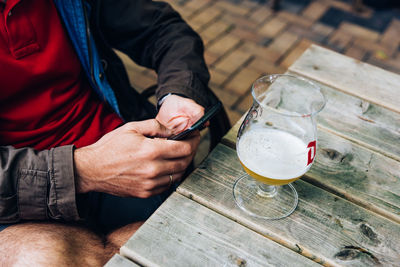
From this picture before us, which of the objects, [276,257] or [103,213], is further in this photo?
[103,213]

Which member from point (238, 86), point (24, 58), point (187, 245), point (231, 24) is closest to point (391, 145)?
point (187, 245)

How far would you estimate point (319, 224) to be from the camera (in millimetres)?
815

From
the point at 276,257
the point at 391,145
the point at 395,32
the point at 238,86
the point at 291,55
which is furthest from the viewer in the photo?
the point at 395,32

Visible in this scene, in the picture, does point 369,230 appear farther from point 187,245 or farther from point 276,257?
point 187,245

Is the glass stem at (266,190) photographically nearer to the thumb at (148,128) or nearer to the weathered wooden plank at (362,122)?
the weathered wooden plank at (362,122)

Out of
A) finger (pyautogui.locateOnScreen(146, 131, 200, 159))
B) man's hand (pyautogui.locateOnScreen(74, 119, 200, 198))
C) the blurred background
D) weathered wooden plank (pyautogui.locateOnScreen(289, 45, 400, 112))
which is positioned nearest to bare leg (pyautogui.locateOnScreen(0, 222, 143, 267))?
man's hand (pyautogui.locateOnScreen(74, 119, 200, 198))

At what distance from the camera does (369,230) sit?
0.81 meters

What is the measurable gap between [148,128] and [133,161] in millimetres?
107

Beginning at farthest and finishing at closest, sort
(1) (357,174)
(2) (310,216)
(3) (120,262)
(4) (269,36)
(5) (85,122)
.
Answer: (4) (269,36)
(5) (85,122)
(1) (357,174)
(2) (310,216)
(3) (120,262)

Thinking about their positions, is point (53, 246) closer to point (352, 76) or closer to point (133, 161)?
point (133, 161)

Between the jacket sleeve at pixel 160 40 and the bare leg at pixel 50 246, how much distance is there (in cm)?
48

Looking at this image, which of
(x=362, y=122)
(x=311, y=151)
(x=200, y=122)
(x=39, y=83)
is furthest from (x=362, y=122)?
(x=39, y=83)

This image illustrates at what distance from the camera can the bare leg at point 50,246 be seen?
2.72ft

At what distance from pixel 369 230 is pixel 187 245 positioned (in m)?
0.40
